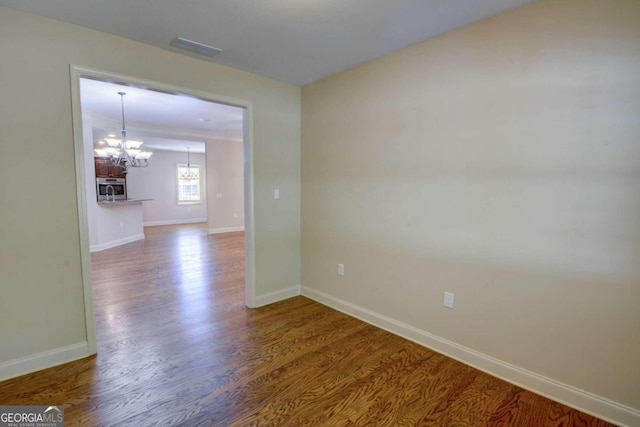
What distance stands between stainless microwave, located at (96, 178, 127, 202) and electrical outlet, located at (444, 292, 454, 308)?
9059 mm

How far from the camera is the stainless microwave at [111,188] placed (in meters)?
8.66

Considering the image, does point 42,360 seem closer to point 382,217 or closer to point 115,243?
point 382,217

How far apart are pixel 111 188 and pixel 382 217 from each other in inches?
356

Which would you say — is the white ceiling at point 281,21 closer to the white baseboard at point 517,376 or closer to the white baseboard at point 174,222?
the white baseboard at point 517,376

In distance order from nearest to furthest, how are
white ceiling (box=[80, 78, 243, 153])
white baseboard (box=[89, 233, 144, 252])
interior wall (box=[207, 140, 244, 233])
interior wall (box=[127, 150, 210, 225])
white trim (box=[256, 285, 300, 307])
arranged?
white trim (box=[256, 285, 300, 307]) < white ceiling (box=[80, 78, 243, 153]) < white baseboard (box=[89, 233, 144, 252]) < interior wall (box=[207, 140, 244, 233]) < interior wall (box=[127, 150, 210, 225])

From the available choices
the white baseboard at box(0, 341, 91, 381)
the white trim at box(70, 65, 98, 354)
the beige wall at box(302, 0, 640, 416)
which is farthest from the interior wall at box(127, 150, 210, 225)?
the beige wall at box(302, 0, 640, 416)

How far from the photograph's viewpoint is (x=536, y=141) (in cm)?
195

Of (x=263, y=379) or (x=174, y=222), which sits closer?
(x=263, y=379)

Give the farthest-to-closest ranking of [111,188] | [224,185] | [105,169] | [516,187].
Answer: [105,169] < [111,188] < [224,185] < [516,187]

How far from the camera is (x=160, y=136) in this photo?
6828 millimetres

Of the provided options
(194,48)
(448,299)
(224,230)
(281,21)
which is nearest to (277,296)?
(448,299)

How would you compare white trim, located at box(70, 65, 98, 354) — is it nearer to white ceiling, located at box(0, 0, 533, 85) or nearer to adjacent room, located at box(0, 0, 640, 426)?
adjacent room, located at box(0, 0, 640, 426)

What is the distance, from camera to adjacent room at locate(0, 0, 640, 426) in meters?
1.77

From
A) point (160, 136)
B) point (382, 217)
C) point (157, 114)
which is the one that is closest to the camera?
→ point (382, 217)
